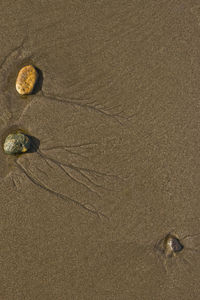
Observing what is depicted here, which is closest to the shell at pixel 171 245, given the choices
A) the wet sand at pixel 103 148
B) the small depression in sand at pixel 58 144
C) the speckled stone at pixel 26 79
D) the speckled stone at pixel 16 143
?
the wet sand at pixel 103 148

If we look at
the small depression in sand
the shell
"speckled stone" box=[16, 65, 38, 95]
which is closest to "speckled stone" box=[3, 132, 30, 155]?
the small depression in sand

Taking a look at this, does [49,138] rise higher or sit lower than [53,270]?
higher

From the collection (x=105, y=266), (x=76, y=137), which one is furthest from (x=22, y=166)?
(x=105, y=266)

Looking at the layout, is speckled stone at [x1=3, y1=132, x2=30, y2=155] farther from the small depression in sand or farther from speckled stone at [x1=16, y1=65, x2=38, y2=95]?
speckled stone at [x1=16, y1=65, x2=38, y2=95]

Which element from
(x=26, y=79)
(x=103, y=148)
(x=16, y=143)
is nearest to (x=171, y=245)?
(x=103, y=148)

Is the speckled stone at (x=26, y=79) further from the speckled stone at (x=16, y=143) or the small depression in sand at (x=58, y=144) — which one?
the speckled stone at (x=16, y=143)

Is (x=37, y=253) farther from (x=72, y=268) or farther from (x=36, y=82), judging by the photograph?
(x=36, y=82)
